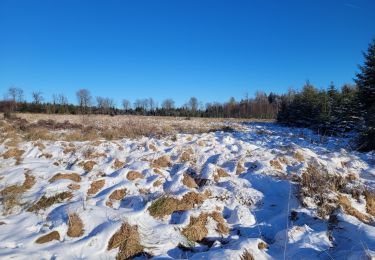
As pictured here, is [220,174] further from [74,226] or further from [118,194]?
[74,226]

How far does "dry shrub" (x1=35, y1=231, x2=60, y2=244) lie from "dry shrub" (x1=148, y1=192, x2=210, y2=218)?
1.47 m

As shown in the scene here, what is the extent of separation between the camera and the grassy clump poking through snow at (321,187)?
16.5ft

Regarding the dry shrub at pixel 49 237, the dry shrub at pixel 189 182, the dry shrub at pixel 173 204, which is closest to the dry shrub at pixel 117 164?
the dry shrub at pixel 189 182

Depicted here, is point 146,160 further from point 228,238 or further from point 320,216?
point 320,216

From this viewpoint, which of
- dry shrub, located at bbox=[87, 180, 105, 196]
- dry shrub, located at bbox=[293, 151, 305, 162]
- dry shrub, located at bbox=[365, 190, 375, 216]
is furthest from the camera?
dry shrub, located at bbox=[293, 151, 305, 162]

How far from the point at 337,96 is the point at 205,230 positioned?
23456 millimetres

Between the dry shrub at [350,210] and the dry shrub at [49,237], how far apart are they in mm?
4750

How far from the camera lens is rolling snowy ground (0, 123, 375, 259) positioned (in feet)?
12.5

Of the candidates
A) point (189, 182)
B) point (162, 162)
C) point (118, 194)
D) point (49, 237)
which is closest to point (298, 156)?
point (189, 182)

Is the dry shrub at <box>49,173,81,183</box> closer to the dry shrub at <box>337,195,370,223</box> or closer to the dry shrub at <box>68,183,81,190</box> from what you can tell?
the dry shrub at <box>68,183,81,190</box>

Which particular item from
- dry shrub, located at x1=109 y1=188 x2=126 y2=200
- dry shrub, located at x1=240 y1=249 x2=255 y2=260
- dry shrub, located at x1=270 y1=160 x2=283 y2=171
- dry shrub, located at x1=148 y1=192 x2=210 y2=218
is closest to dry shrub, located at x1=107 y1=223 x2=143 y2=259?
dry shrub, located at x1=148 y1=192 x2=210 y2=218

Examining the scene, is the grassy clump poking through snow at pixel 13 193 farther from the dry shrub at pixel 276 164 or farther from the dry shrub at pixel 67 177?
the dry shrub at pixel 276 164

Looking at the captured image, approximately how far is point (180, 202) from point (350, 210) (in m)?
3.06

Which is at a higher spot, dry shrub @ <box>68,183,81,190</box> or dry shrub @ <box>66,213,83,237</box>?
dry shrub @ <box>68,183,81,190</box>
